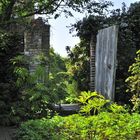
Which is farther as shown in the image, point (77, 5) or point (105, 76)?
point (77, 5)

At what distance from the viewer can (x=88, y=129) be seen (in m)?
5.98

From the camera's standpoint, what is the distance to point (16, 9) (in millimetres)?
11680

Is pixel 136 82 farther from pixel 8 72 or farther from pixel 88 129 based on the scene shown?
pixel 8 72

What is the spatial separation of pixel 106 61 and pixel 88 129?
4.18 m

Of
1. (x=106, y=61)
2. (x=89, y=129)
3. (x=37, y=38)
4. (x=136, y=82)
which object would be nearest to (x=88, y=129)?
(x=89, y=129)

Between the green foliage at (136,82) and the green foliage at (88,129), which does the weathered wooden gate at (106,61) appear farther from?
the green foliage at (88,129)

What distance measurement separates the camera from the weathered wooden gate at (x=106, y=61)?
952 centimetres

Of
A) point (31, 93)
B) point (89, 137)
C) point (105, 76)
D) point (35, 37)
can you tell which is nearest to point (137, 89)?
point (105, 76)

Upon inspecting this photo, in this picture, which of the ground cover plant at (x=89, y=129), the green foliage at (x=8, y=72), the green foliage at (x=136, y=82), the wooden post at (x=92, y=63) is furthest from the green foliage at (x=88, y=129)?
the wooden post at (x=92, y=63)

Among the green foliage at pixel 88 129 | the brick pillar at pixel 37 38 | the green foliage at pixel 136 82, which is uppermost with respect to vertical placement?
the brick pillar at pixel 37 38

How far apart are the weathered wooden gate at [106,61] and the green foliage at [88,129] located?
8.95ft

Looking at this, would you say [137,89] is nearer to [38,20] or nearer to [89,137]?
[89,137]

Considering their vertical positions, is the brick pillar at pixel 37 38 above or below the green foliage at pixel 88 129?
above

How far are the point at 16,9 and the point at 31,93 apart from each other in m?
3.93
